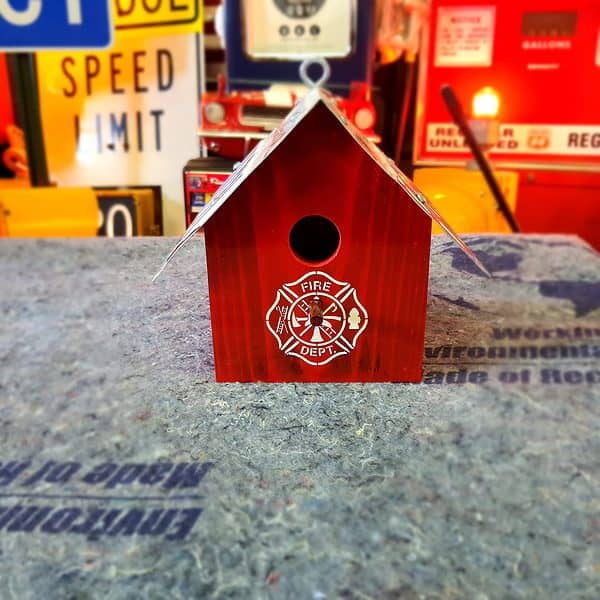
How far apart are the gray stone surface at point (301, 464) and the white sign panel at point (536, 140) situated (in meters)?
1.06

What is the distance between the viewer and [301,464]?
513 mm

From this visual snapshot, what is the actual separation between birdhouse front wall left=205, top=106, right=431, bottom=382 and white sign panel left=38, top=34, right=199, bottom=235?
46.1 inches

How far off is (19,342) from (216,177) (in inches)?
22.3

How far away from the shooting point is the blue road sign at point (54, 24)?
146 centimetres

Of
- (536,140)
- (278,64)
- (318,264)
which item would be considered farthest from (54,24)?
(536,140)

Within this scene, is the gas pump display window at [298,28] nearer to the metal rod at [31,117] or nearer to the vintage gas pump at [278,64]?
the vintage gas pump at [278,64]

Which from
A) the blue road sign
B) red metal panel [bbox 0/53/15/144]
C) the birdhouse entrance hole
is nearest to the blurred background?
the blue road sign

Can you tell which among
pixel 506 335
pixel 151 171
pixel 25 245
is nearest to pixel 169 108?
pixel 151 171

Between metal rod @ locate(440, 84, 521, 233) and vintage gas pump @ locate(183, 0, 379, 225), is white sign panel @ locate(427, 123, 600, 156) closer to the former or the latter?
metal rod @ locate(440, 84, 521, 233)

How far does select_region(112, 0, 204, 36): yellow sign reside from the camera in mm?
1780

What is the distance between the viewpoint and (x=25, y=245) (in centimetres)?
126

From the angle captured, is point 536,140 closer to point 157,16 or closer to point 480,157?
point 480,157

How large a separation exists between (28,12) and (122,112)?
0.43m

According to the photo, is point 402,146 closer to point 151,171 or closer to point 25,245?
point 151,171
